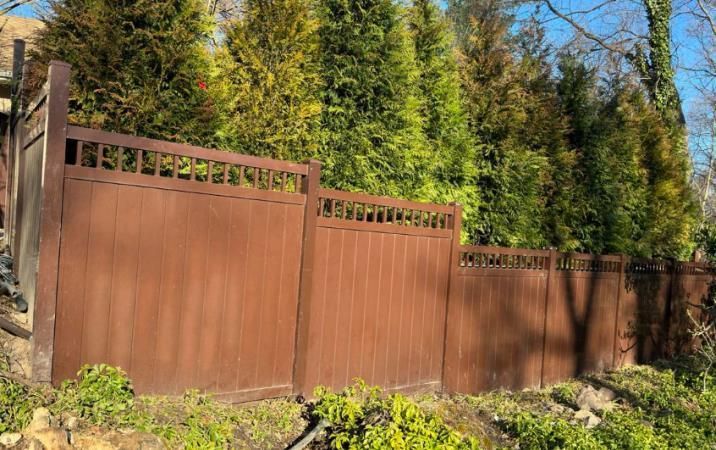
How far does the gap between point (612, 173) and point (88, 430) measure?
885cm

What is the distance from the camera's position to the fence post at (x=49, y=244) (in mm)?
3572

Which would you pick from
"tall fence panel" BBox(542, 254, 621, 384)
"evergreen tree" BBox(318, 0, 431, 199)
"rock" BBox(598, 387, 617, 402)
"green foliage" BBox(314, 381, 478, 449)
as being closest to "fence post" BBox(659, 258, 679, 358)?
"tall fence panel" BBox(542, 254, 621, 384)

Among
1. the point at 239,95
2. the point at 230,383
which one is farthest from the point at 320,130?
the point at 230,383

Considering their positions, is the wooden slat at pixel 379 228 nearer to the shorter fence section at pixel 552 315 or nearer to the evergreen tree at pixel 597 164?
the shorter fence section at pixel 552 315

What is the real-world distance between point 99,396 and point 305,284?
1.82 metres

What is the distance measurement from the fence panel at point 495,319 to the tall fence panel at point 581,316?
31cm

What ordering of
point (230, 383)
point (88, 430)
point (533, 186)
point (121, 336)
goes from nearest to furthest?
1. point (88, 430)
2. point (121, 336)
3. point (230, 383)
4. point (533, 186)

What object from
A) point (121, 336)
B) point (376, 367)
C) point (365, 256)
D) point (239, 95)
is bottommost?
point (376, 367)

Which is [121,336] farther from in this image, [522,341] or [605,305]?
[605,305]

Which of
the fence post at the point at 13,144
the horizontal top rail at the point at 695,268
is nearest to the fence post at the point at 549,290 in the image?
the horizontal top rail at the point at 695,268

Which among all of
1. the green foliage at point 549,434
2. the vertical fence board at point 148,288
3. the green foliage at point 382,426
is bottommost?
the green foliage at point 549,434

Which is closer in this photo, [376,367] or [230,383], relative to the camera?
[230,383]

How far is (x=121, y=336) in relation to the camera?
12.8ft

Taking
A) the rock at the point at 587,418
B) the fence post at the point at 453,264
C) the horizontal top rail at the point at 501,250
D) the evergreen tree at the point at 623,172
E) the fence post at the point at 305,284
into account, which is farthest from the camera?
the evergreen tree at the point at 623,172
